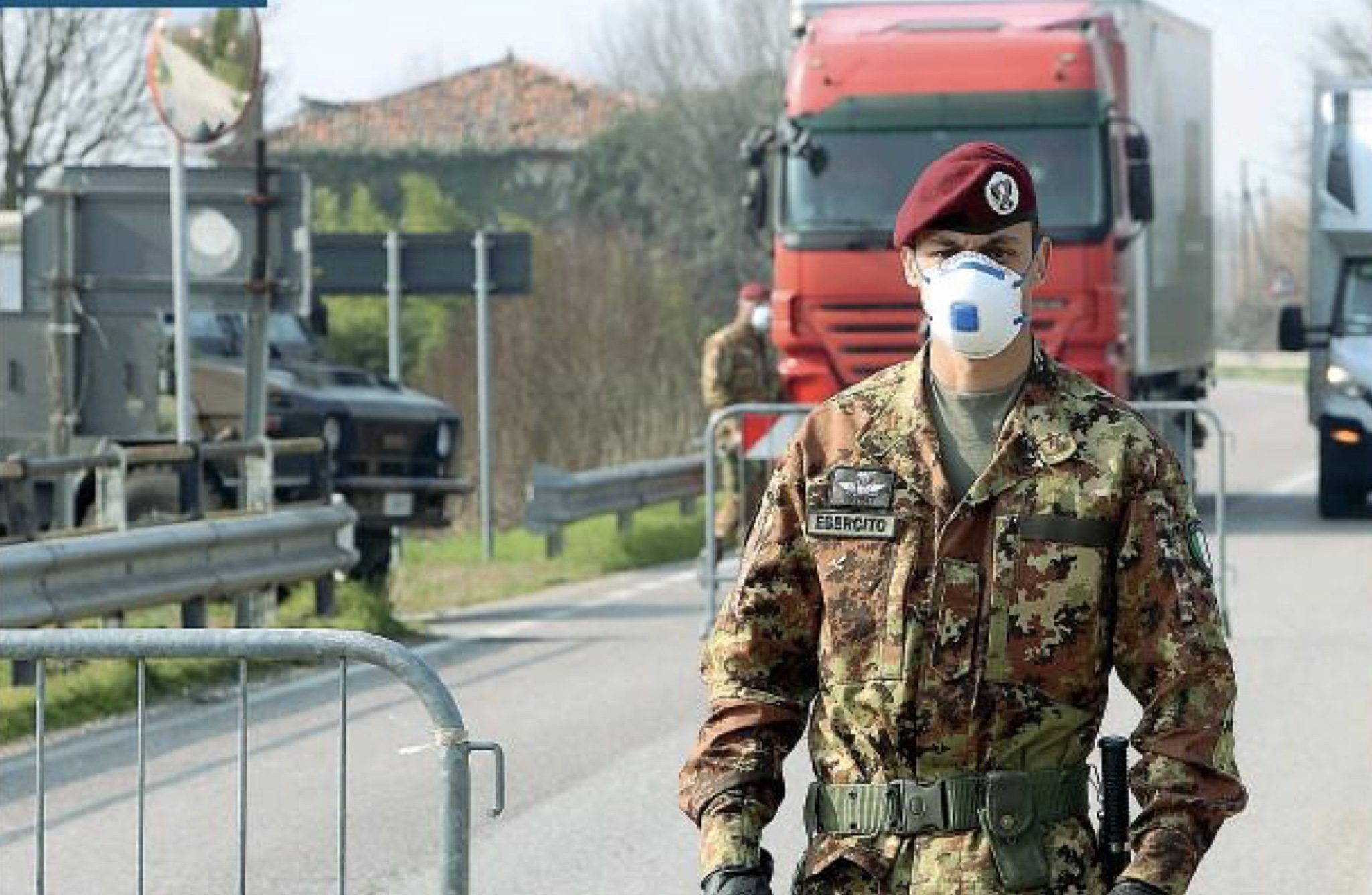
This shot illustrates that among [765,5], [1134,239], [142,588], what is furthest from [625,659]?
[765,5]

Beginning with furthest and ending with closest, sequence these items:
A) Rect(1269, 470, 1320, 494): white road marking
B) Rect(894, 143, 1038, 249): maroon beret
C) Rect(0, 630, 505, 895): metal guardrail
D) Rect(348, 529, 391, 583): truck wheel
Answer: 1. Rect(1269, 470, 1320, 494): white road marking
2. Rect(348, 529, 391, 583): truck wheel
3. Rect(0, 630, 505, 895): metal guardrail
4. Rect(894, 143, 1038, 249): maroon beret

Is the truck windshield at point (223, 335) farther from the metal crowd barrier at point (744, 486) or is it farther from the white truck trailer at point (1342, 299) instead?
the white truck trailer at point (1342, 299)

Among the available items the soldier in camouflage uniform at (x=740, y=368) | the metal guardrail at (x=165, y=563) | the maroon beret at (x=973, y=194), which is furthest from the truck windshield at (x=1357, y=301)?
the maroon beret at (x=973, y=194)

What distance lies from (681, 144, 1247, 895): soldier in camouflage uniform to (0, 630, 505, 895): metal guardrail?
692mm

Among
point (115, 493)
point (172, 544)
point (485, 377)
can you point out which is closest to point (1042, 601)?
point (172, 544)

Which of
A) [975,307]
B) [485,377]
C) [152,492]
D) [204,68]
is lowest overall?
[152,492]

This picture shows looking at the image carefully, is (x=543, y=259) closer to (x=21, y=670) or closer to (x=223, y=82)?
(x=223, y=82)

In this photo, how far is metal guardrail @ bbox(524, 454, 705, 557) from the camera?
2189cm

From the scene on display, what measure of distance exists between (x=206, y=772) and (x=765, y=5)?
195 ft

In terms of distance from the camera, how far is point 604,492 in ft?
75.5

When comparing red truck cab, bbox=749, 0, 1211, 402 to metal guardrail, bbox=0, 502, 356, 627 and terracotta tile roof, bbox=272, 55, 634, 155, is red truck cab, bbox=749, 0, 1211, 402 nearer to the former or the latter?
metal guardrail, bbox=0, 502, 356, 627

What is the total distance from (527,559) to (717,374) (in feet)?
9.11

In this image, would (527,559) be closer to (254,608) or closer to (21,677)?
(254,608)

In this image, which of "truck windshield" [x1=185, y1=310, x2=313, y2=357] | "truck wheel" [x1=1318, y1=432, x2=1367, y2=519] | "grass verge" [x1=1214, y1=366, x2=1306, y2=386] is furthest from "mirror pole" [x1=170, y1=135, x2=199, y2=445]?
"grass verge" [x1=1214, y1=366, x2=1306, y2=386]
